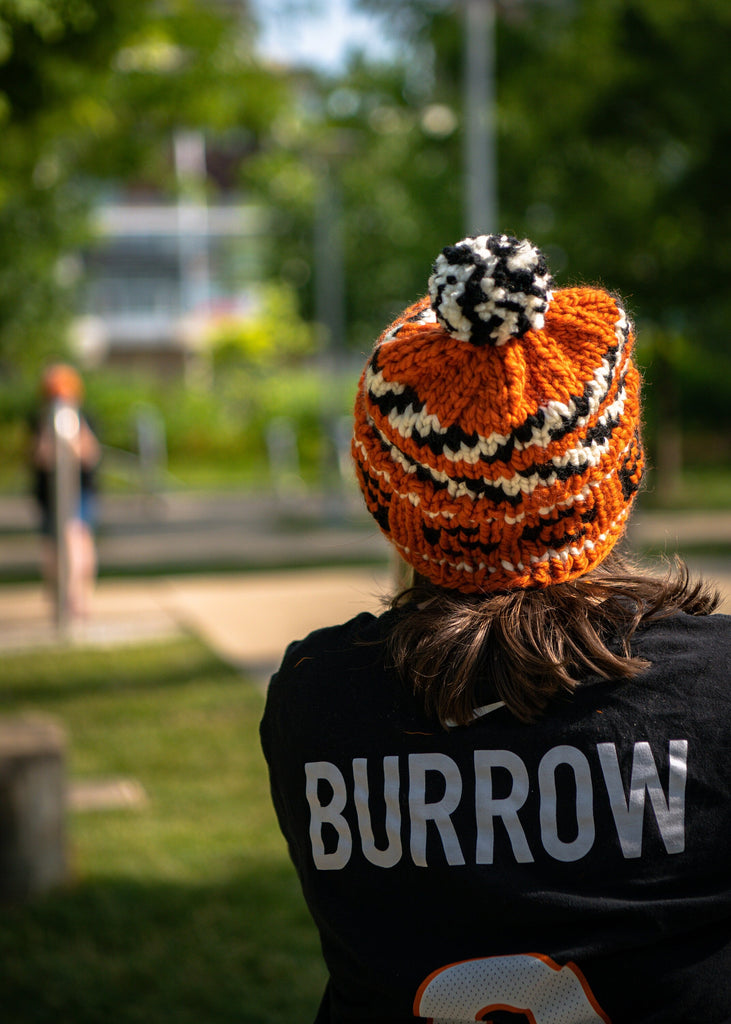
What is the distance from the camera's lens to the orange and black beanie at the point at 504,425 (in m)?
1.26

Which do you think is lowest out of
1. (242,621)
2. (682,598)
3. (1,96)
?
(242,621)

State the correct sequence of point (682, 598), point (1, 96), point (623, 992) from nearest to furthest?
point (623, 992) → point (682, 598) → point (1, 96)

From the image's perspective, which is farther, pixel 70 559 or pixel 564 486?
pixel 70 559

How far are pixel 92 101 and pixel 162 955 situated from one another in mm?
4077

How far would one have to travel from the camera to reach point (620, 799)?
1.24 metres

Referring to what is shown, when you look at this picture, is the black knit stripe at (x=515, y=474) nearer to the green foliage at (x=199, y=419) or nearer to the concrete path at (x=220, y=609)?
the concrete path at (x=220, y=609)

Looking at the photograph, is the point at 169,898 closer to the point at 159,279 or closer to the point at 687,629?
the point at 687,629

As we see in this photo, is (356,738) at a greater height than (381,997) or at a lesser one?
greater

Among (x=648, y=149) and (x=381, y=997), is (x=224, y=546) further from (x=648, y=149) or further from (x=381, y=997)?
(x=381, y=997)

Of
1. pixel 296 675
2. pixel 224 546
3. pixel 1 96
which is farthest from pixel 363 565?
pixel 296 675

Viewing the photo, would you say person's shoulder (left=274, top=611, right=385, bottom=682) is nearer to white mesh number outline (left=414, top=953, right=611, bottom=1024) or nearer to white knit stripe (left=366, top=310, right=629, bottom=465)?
white knit stripe (left=366, top=310, right=629, bottom=465)

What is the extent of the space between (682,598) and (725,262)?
975cm

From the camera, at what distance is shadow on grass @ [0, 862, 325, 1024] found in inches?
121

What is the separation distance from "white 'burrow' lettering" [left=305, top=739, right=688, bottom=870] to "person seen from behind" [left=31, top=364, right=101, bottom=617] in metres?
6.67
